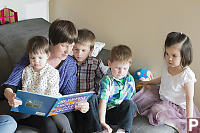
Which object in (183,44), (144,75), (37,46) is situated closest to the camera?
(37,46)

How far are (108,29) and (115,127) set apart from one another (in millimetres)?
1256

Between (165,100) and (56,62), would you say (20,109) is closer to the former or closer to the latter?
(56,62)

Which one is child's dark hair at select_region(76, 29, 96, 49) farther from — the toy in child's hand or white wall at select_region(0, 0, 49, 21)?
white wall at select_region(0, 0, 49, 21)

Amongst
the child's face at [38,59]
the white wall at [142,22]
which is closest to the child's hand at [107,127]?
the child's face at [38,59]

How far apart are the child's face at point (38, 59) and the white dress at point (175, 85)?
86 cm

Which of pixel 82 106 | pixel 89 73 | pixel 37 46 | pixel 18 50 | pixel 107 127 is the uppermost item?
pixel 37 46

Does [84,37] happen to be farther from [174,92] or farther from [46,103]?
[174,92]

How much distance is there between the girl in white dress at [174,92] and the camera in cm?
176

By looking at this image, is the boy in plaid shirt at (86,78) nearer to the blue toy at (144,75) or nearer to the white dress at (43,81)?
the white dress at (43,81)

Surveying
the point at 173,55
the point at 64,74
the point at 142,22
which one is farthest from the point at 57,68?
the point at 142,22

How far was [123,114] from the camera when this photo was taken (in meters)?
1.75

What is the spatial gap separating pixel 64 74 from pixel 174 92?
0.77m

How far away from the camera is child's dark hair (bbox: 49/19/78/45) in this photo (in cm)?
169

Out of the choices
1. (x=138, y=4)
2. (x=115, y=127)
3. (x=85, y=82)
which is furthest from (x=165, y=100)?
(x=138, y=4)
